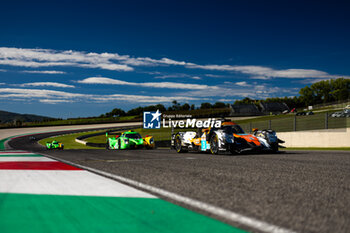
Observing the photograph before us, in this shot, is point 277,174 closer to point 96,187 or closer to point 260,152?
point 96,187

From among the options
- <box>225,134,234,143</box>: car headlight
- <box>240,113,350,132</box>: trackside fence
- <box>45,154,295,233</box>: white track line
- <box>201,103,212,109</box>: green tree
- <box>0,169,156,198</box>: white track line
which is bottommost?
<box>0,169,156,198</box>: white track line

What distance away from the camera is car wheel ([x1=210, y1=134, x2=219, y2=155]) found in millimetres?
12052

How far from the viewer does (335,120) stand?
18328 millimetres

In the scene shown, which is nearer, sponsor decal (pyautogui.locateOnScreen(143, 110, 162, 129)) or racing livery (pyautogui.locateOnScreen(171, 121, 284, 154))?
racing livery (pyautogui.locateOnScreen(171, 121, 284, 154))

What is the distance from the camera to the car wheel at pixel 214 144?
39.5 ft

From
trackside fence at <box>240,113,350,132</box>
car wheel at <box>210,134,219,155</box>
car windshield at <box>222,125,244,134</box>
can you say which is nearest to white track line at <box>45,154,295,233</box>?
car wheel at <box>210,134,219,155</box>

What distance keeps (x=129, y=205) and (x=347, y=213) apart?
2026 mm

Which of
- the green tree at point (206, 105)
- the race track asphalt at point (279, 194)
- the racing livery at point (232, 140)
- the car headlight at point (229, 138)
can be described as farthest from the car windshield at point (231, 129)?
the green tree at point (206, 105)

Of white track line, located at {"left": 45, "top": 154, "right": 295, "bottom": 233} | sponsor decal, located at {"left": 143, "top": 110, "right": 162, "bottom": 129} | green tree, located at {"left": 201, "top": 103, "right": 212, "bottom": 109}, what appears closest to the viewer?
white track line, located at {"left": 45, "top": 154, "right": 295, "bottom": 233}

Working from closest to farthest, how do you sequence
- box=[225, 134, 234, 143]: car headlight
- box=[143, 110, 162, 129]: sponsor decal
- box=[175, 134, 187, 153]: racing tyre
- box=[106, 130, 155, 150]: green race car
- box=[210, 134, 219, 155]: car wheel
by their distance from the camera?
box=[225, 134, 234, 143]: car headlight
box=[210, 134, 219, 155]: car wheel
box=[175, 134, 187, 153]: racing tyre
box=[106, 130, 155, 150]: green race car
box=[143, 110, 162, 129]: sponsor decal

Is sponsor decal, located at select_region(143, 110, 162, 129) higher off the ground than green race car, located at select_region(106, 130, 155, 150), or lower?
higher

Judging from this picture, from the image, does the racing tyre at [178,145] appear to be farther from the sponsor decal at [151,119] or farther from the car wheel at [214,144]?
the sponsor decal at [151,119]

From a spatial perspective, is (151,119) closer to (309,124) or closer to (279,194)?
(309,124)

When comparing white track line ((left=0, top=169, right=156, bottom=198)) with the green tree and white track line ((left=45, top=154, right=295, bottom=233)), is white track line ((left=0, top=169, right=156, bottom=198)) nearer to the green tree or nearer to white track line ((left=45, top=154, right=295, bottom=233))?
white track line ((left=45, top=154, right=295, bottom=233))
